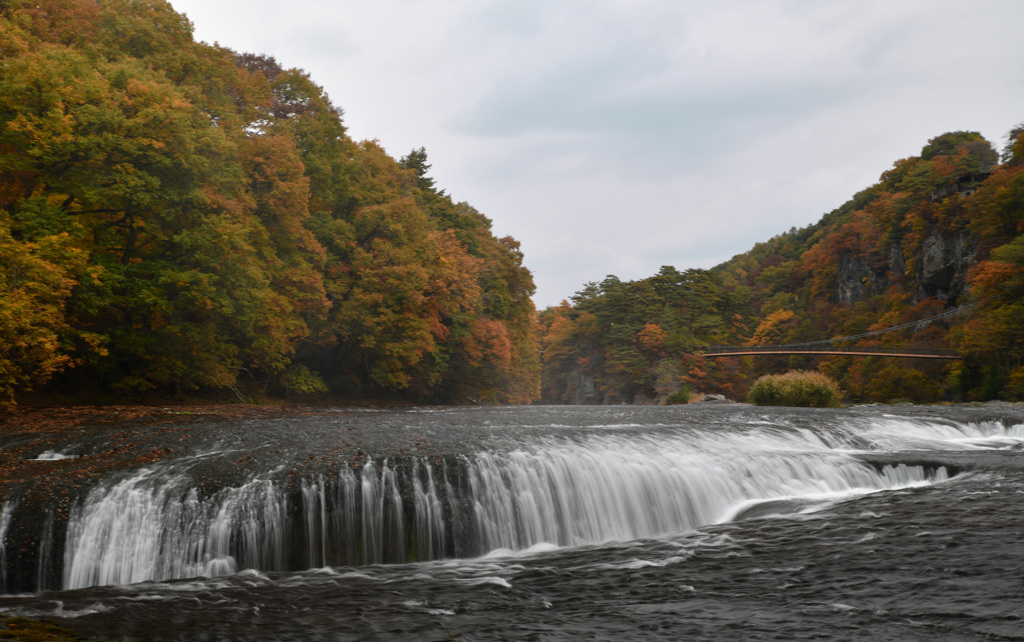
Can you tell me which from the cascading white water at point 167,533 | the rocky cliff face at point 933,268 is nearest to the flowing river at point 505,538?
the cascading white water at point 167,533

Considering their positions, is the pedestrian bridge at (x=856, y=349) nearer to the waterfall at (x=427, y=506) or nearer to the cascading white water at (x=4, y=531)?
the waterfall at (x=427, y=506)

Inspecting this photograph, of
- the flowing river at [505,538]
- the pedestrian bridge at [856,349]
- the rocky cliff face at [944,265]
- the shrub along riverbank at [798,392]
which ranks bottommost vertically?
the flowing river at [505,538]

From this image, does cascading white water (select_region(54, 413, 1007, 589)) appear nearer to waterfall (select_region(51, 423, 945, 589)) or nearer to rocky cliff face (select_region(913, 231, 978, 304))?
waterfall (select_region(51, 423, 945, 589))

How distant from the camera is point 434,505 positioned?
29.9ft

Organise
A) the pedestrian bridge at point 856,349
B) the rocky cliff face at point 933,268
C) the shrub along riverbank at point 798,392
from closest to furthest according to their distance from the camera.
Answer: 1. the shrub along riverbank at point 798,392
2. the pedestrian bridge at point 856,349
3. the rocky cliff face at point 933,268

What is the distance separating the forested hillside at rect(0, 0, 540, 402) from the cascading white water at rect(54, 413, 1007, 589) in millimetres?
8784

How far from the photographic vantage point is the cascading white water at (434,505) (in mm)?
7863

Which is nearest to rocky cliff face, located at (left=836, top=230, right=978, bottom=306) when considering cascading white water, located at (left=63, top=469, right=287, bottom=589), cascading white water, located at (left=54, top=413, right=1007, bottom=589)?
cascading white water, located at (left=54, top=413, right=1007, bottom=589)

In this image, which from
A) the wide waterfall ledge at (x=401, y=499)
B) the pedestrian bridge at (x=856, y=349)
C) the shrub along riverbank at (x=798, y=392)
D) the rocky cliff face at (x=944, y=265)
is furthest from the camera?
the rocky cliff face at (x=944, y=265)

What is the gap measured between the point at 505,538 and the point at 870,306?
238 ft

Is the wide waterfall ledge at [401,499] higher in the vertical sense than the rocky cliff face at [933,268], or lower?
lower

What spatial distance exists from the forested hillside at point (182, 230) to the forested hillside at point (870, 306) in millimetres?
30418

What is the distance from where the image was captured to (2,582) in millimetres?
7156

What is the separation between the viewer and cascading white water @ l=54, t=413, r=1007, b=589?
7.86 m
